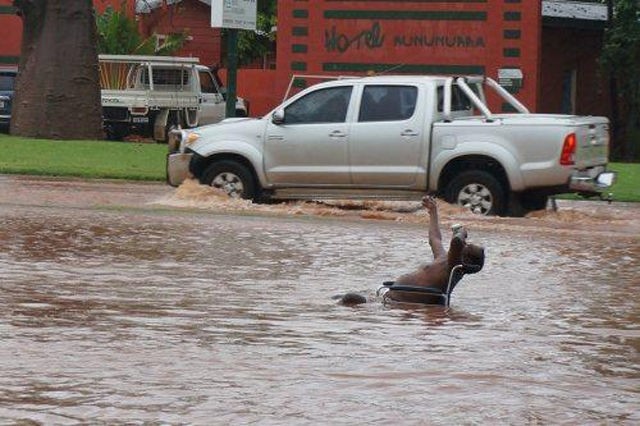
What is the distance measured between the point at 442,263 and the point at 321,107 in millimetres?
8382

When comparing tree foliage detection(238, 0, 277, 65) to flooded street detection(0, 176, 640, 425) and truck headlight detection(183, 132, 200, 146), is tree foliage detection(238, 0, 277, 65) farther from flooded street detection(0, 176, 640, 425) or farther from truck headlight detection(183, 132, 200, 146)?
flooded street detection(0, 176, 640, 425)

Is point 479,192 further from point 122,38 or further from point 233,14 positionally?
point 122,38

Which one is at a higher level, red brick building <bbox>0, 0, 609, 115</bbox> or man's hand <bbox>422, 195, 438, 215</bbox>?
red brick building <bbox>0, 0, 609, 115</bbox>

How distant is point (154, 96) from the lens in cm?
3822

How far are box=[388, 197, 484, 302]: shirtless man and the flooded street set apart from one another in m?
0.28

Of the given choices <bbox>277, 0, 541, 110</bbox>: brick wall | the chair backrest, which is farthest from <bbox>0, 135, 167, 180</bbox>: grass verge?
the chair backrest

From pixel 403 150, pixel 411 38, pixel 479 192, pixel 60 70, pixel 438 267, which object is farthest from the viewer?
pixel 411 38

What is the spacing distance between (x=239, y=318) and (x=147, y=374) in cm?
224

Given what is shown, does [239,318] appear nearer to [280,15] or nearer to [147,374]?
[147,374]

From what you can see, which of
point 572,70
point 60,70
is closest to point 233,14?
point 60,70

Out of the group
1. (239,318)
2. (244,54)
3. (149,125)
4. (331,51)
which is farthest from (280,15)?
(239,318)

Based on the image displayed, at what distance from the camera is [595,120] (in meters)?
18.9

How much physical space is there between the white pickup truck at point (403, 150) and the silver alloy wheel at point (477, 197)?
0.04 feet

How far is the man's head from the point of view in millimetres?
10945
